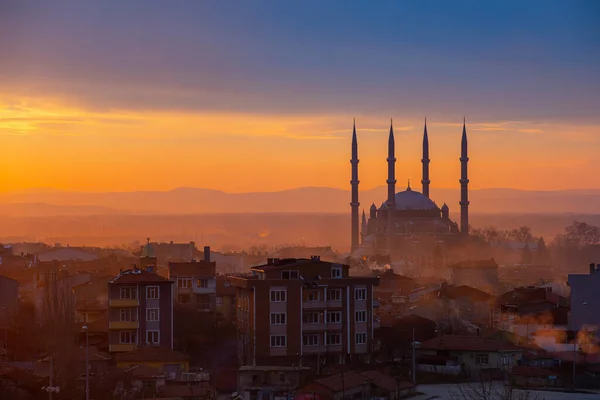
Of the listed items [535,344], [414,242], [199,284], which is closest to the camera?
[535,344]

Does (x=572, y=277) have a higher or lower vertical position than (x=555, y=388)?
higher

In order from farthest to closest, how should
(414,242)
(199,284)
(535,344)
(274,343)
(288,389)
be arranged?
(414,242)
(199,284)
(535,344)
(274,343)
(288,389)

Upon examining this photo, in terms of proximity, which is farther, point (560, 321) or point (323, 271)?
point (560, 321)

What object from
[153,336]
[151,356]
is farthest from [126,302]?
[151,356]

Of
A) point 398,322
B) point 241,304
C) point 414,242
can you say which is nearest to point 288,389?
point 241,304

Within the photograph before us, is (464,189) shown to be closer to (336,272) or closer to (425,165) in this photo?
(425,165)

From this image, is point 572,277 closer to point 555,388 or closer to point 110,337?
point 555,388
